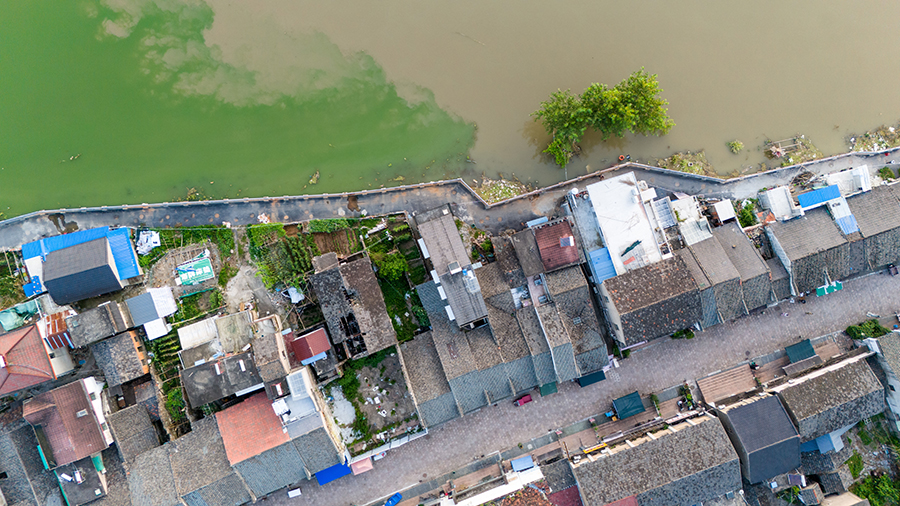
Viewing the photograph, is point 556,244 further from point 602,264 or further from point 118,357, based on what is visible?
point 118,357

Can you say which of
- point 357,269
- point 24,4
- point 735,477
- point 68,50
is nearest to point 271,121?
point 357,269

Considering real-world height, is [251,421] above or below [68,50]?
below

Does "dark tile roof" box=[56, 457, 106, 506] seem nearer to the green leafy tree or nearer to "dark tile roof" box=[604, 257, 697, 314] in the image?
the green leafy tree

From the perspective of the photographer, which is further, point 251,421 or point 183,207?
point 183,207

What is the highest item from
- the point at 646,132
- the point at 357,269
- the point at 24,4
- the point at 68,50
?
the point at 24,4

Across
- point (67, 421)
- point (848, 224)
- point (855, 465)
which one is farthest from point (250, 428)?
point (848, 224)

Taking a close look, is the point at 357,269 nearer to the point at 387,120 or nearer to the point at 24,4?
the point at 387,120
